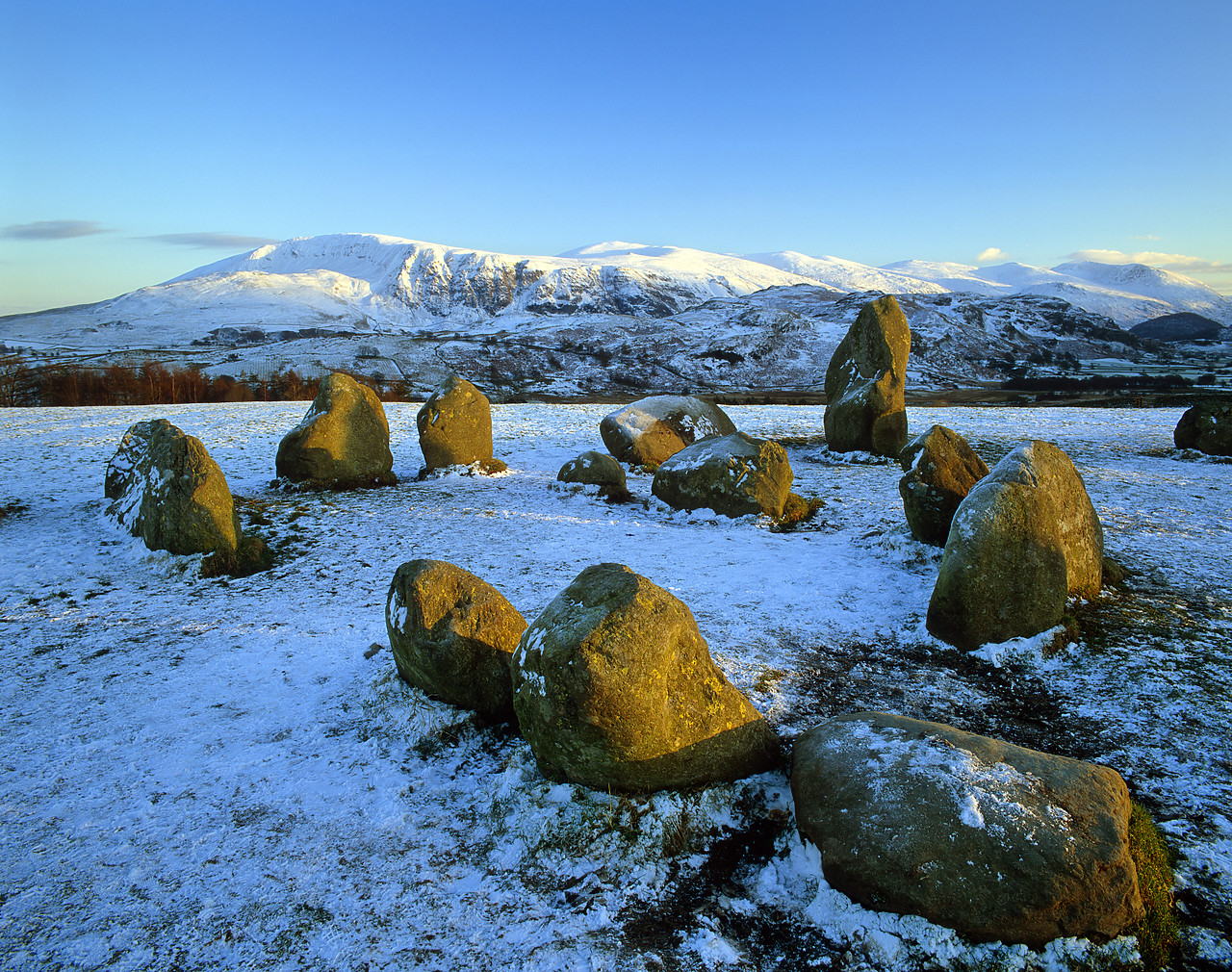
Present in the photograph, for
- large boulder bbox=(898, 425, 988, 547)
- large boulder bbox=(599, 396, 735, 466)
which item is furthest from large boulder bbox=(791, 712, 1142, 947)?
large boulder bbox=(599, 396, 735, 466)

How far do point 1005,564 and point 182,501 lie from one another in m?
11.2

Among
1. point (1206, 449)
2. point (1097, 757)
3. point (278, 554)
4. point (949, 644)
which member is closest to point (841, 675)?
point (949, 644)

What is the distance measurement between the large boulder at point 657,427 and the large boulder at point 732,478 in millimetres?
4420

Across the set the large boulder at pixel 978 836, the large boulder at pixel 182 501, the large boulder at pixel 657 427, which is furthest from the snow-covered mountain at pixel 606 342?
the large boulder at pixel 978 836

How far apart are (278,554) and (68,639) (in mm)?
3114

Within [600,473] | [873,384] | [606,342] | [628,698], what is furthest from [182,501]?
[606,342]

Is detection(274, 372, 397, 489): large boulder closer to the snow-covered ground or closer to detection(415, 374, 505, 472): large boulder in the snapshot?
detection(415, 374, 505, 472): large boulder

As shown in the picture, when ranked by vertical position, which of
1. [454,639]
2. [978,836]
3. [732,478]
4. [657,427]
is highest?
[657,427]

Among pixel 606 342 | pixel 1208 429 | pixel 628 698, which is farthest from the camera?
pixel 606 342

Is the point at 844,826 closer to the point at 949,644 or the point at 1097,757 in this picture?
the point at 1097,757

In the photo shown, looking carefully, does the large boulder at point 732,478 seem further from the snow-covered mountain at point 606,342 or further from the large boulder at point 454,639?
the snow-covered mountain at point 606,342

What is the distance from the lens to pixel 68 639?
755cm

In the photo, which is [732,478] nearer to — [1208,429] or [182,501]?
[182,501]

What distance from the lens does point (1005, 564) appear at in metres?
7.02
